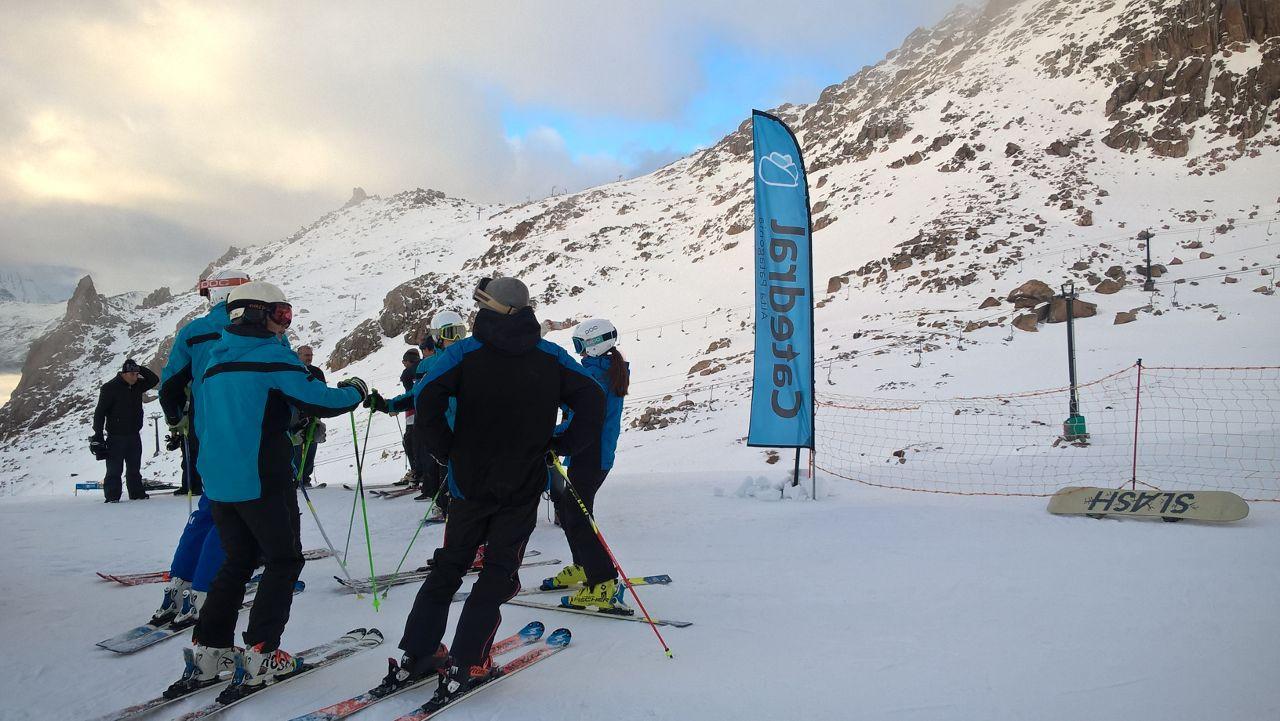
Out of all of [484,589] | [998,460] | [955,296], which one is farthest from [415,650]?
[955,296]

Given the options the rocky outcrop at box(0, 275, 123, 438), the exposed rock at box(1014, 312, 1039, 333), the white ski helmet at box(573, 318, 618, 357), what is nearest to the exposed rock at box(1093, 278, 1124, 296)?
the exposed rock at box(1014, 312, 1039, 333)

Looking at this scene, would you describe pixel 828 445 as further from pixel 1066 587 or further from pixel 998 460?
pixel 1066 587

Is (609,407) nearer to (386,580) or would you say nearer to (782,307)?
(386,580)

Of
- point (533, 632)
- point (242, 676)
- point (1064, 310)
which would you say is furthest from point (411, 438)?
point (1064, 310)

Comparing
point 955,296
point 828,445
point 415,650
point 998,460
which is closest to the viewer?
point 415,650

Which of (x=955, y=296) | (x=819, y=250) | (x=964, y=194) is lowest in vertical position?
(x=955, y=296)

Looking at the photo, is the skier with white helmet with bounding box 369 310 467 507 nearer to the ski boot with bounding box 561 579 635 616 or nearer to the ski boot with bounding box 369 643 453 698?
the ski boot with bounding box 561 579 635 616

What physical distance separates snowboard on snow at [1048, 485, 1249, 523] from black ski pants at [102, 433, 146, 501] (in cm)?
1130

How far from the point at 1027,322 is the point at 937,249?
37.5 feet

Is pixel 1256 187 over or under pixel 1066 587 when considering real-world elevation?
over

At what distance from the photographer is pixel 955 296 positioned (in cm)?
2509

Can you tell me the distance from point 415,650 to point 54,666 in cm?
214

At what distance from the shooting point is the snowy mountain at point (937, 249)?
18.3 meters

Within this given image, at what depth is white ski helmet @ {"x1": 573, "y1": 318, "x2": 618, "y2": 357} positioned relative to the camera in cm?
521
